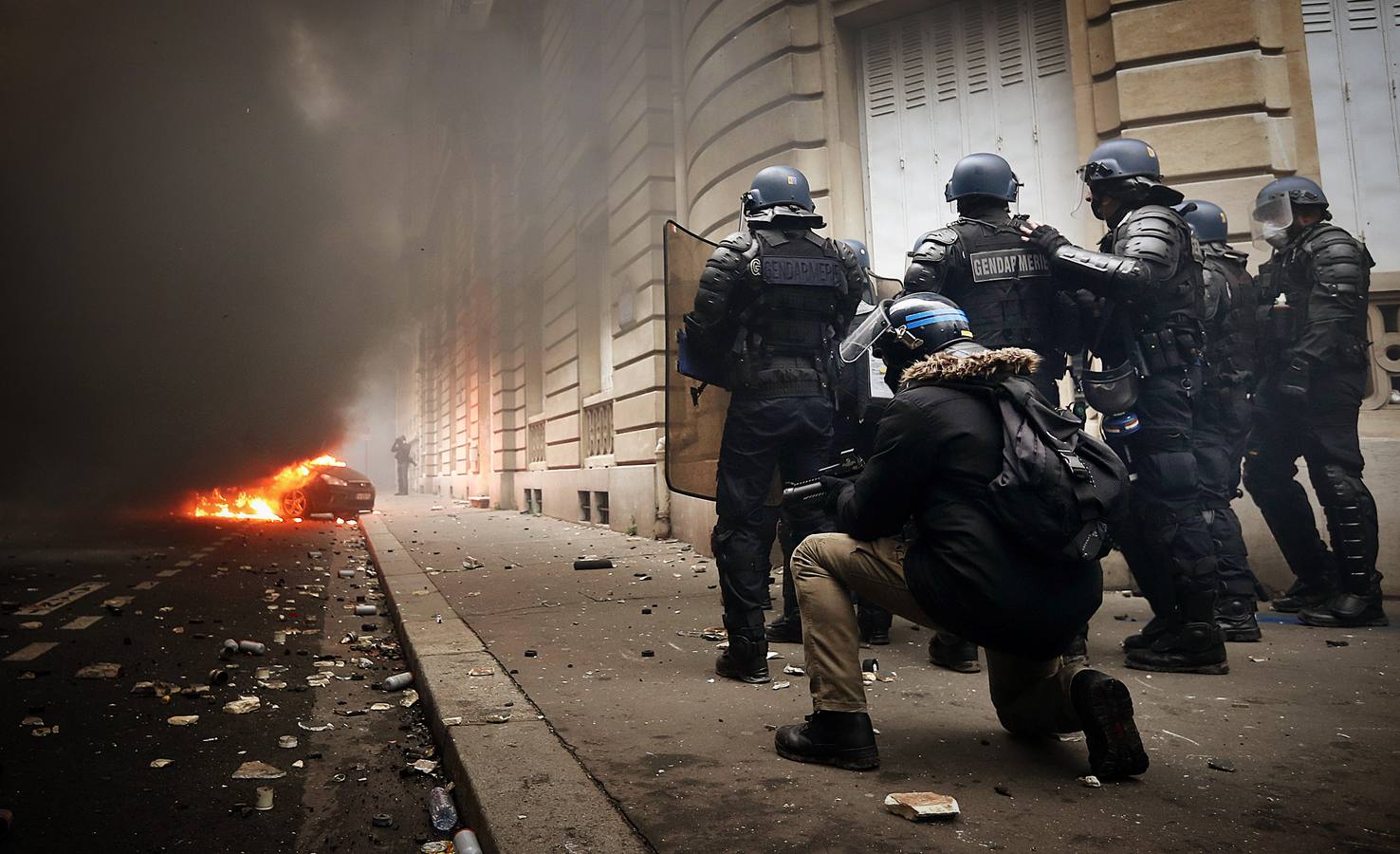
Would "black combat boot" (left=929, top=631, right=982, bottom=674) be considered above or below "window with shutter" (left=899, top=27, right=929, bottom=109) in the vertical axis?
below

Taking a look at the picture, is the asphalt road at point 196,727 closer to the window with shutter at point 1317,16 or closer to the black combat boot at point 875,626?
the black combat boot at point 875,626

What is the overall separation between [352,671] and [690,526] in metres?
4.52

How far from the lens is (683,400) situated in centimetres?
436

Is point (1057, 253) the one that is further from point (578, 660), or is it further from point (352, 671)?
point (352, 671)

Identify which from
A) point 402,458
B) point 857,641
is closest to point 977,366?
point 857,641

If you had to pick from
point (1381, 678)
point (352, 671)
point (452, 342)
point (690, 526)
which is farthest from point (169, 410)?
point (1381, 678)

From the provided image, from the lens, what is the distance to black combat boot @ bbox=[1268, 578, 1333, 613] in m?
4.53

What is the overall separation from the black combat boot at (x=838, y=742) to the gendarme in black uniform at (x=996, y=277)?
6.24ft

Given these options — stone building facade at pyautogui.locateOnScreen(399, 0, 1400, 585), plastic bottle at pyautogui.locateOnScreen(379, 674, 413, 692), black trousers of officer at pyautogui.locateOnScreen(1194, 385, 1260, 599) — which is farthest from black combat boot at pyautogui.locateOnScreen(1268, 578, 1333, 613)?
plastic bottle at pyautogui.locateOnScreen(379, 674, 413, 692)

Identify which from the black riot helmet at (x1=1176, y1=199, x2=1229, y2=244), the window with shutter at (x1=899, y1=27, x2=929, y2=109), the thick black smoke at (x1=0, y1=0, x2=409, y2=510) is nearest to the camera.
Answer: the black riot helmet at (x1=1176, y1=199, x2=1229, y2=244)

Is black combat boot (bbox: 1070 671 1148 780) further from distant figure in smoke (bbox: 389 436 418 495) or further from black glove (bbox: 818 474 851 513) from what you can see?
distant figure in smoke (bbox: 389 436 418 495)

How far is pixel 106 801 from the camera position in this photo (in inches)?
94.3

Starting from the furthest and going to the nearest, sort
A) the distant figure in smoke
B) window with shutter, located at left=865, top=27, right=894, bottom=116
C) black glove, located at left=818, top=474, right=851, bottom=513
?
the distant figure in smoke, window with shutter, located at left=865, top=27, right=894, bottom=116, black glove, located at left=818, top=474, right=851, bottom=513

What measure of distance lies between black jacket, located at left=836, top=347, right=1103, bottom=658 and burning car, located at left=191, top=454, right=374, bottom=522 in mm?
14260
